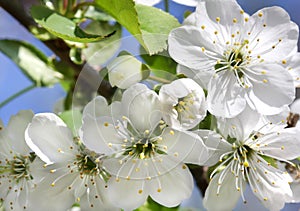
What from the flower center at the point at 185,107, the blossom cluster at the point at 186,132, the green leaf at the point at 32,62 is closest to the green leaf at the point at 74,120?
the blossom cluster at the point at 186,132

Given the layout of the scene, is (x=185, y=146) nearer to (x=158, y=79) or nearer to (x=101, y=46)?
(x=158, y=79)

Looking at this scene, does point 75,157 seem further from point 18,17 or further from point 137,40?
point 18,17

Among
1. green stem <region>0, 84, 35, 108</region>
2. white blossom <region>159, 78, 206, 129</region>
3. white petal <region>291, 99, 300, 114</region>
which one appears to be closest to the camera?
white blossom <region>159, 78, 206, 129</region>

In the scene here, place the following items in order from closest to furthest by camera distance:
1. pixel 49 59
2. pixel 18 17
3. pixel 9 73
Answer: pixel 18 17 < pixel 49 59 < pixel 9 73

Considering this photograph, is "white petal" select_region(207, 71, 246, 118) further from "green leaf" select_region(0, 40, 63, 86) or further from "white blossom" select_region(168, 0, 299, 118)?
"green leaf" select_region(0, 40, 63, 86)

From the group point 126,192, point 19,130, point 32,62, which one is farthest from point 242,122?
point 32,62

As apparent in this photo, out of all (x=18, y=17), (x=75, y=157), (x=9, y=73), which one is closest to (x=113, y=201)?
(x=75, y=157)

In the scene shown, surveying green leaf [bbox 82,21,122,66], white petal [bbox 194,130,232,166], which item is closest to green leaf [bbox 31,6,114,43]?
green leaf [bbox 82,21,122,66]
